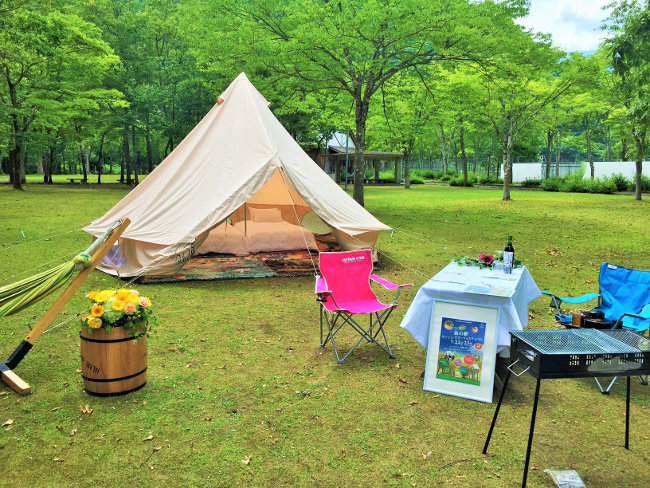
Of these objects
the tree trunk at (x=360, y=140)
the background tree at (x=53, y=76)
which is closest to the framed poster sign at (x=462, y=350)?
the tree trunk at (x=360, y=140)

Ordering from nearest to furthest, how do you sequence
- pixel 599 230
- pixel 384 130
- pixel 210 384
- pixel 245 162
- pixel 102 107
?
pixel 210 384
pixel 245 162
pixel 599 230
pixel 102 107
pixel 384 130

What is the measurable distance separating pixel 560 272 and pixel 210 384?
5.99 metres

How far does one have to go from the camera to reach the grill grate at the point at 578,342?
2.46 meters

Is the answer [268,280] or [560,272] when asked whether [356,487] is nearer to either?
[268,280]

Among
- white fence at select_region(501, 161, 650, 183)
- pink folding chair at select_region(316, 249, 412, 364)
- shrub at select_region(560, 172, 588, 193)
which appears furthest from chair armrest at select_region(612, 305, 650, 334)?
white fence at select_region(501, 161, 650, 183)

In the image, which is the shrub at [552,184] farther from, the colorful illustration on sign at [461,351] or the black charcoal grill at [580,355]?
the black charcoal grill at [580,355]

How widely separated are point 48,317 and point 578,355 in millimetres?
3388

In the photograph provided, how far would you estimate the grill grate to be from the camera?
246 centimetres

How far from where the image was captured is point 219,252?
857 cm

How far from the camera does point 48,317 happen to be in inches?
134

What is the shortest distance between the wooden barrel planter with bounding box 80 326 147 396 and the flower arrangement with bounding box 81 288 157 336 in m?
0.05

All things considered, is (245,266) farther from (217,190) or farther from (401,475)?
(401,475)

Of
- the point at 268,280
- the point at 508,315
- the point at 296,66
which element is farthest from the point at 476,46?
the point at 508,315

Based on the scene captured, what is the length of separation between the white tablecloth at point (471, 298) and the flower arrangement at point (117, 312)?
1.91 meters
